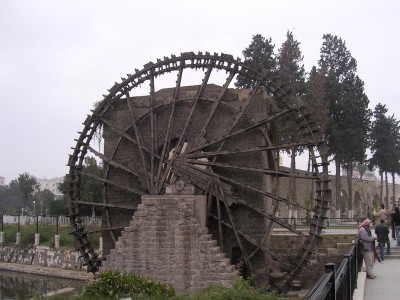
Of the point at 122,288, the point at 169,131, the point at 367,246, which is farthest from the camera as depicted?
the point at 169,131

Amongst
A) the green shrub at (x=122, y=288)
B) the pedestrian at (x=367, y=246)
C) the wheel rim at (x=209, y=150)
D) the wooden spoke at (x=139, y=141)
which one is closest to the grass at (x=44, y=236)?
the wheel rim at (x=209, y=150)

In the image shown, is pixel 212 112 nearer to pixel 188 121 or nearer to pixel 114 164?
pixel 188 121

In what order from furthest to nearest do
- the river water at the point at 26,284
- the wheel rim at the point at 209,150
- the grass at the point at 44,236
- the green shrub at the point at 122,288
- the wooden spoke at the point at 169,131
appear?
1. the grass at the point at 44,236
2. the river water at the point at 26,284
3. the wooden spoke at the point at 169,131
4. the wheel rim at the point at 209,150
5. the green shrub at the point at 122,288

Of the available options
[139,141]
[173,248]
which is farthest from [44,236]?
[173,248]

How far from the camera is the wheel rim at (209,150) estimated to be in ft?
38.1

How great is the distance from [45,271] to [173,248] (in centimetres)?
1455

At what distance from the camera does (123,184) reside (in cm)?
1345

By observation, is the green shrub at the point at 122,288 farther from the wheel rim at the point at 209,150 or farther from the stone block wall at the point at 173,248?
the wheel rim at the point at 209,150

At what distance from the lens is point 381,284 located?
7238mm

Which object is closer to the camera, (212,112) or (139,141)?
(212,112)

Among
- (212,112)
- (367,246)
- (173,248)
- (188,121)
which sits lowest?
(173,248)

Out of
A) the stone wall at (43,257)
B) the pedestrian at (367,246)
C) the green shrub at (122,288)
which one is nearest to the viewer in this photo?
the pedestrian at (367,246)

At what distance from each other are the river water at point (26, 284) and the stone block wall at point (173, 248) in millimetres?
7516

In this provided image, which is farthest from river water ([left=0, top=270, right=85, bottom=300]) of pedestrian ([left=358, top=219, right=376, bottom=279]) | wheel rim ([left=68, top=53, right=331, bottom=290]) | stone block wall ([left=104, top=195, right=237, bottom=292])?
pedestrian ([left=358, top=219, right=376, bottom=279])
